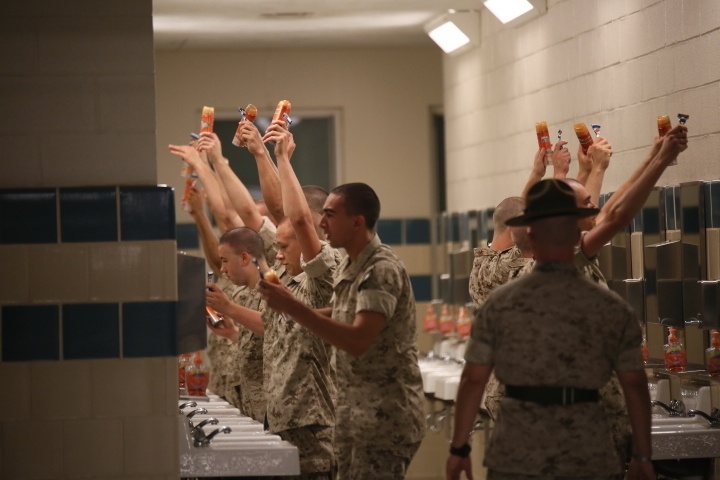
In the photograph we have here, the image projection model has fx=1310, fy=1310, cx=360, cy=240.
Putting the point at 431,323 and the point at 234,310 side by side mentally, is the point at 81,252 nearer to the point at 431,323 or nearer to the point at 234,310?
the point at 234,310

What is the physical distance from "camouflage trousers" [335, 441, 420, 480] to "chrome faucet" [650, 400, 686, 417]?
170 cm

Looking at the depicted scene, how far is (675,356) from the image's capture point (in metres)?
6.16

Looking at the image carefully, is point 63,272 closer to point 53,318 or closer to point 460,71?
point 53,318

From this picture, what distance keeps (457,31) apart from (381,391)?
6.10 metres

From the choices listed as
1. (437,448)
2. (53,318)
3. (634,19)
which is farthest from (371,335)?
(437,448)

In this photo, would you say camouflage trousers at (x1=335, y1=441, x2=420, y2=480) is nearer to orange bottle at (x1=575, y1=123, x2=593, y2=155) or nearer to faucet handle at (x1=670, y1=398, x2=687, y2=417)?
faucet handle at (x1=670, y1=398, x2=687, y2=417)

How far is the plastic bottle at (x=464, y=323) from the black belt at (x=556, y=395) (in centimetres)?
586

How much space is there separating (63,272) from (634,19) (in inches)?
149

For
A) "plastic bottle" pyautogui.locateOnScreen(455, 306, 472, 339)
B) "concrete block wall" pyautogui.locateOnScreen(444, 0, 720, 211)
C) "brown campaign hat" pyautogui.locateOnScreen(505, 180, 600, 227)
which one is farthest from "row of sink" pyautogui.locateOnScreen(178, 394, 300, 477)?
"plastic bottle" pyautogui.locateOnScreen(455, 306, 472, 339)

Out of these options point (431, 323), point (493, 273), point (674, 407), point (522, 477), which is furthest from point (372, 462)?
point (431, 323)

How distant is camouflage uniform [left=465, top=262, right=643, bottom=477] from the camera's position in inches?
152

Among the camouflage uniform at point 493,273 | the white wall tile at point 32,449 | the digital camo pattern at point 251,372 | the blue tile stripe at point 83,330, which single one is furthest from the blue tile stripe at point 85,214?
the camouflage uniform at point 493,273

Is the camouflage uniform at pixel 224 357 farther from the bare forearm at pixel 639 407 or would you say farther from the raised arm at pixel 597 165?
the bare forearm at pixel 639 407

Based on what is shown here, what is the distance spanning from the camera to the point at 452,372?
31.4 ft
